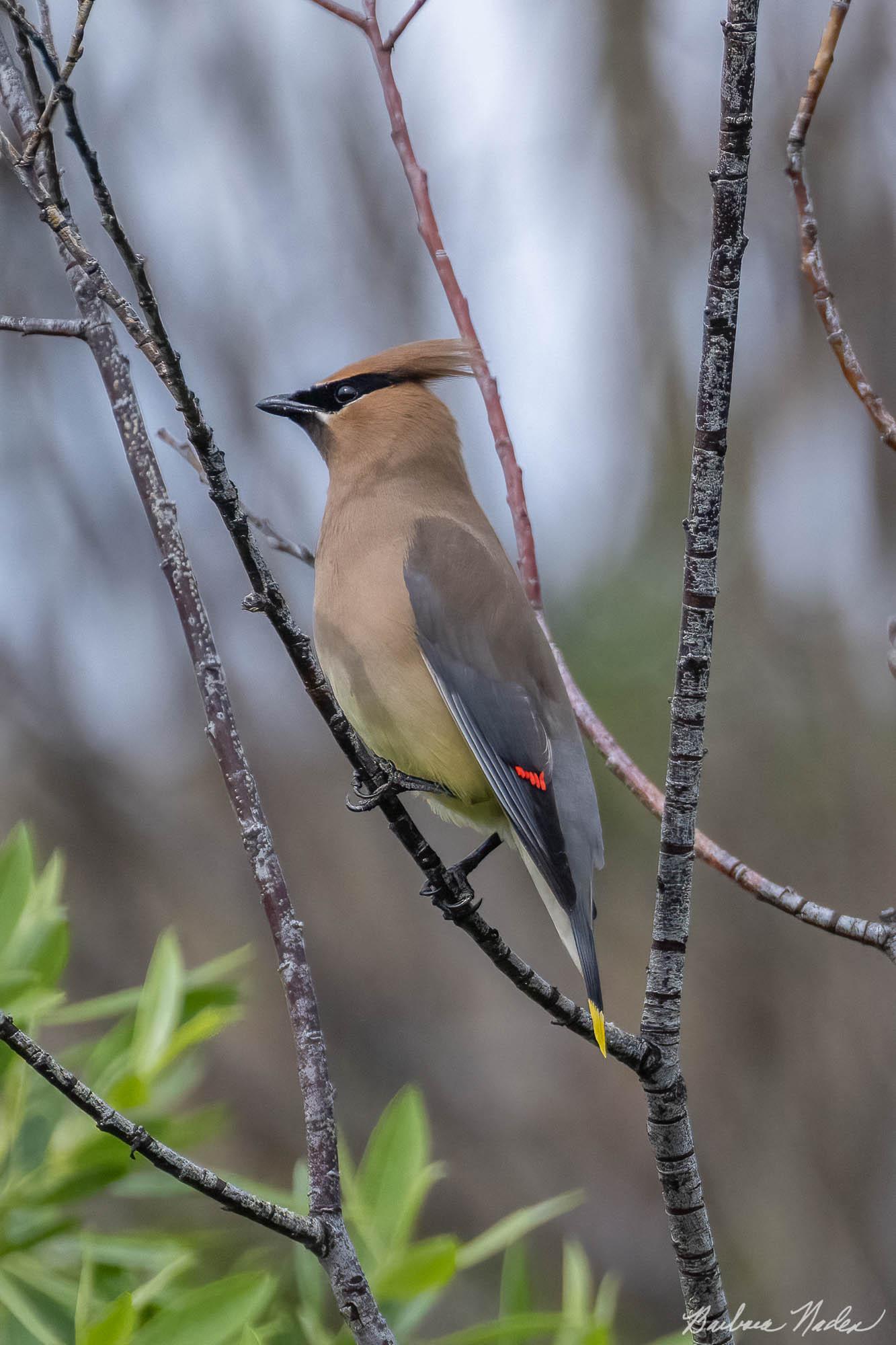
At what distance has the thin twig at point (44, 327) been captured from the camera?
64.9 inches

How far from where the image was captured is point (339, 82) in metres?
5.01

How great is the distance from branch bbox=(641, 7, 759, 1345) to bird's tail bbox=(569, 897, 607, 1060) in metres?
0.05

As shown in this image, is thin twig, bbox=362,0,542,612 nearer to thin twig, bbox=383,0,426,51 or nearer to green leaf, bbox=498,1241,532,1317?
thin twig, bbox=383,0,426,51

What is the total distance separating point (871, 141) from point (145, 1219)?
→ 4535 mm

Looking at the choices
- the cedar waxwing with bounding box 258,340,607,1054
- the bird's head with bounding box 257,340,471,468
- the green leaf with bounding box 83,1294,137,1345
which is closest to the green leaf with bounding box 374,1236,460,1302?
the green leaf with bounding box 83,1294,137,1345

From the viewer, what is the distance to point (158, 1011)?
210cm

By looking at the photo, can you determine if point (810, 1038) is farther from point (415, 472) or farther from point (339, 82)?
point (339, 82)

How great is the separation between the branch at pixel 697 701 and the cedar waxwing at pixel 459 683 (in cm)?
44

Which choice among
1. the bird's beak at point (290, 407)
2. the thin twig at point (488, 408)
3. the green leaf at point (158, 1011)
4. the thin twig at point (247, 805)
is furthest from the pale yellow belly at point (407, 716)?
the bird's beak at point (290, 407)

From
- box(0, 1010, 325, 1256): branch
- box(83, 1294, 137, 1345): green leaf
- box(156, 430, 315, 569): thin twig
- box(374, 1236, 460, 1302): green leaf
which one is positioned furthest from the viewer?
box(156, 430, 315, 569): thin twig

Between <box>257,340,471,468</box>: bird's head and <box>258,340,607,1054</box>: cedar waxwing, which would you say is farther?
<box>257,340,471,468</box>: bird's head

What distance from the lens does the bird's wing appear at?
87.2 inches

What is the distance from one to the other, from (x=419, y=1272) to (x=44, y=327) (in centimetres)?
129

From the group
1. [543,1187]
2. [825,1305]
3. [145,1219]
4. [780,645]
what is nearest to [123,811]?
[145,1219]
